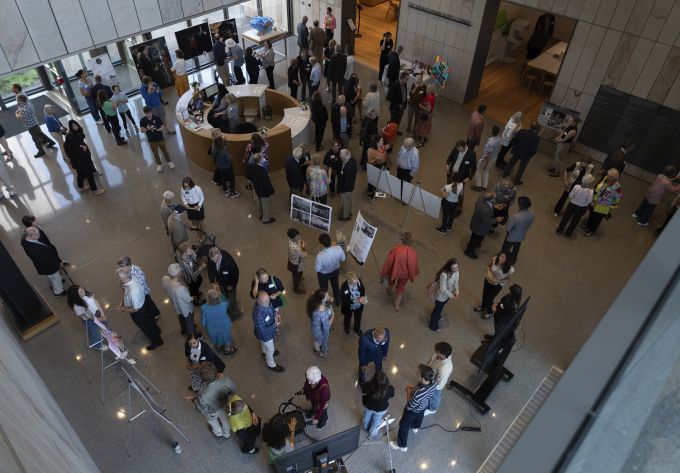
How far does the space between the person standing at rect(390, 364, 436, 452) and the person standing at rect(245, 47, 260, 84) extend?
10.4m

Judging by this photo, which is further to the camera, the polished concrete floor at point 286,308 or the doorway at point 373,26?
the doorway at point 373,26

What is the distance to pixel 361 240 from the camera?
24.8 feet

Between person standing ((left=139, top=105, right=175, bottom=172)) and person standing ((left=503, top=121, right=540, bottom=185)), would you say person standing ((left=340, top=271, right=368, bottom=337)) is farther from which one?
person standing ((left=139, top=105, right=175, bottom=172))

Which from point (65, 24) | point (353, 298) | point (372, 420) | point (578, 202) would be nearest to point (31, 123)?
point (65, 24)

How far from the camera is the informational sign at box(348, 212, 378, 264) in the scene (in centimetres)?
740

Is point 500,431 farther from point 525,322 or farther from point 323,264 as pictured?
point 323,264

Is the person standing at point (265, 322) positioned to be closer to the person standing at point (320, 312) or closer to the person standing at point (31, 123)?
the person standing at point (320, 312)

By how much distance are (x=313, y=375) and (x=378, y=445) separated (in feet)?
5.04

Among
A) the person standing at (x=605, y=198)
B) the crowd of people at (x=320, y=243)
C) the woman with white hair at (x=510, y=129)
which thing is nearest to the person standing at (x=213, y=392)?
the crowd of people at (x=320, y=243)

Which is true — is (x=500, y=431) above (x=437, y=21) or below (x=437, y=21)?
below

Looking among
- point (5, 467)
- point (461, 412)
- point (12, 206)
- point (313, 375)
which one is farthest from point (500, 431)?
point (12, 206)

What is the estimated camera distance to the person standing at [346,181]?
340 inches

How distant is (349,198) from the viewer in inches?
363

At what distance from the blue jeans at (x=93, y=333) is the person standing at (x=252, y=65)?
8732 millimetres
